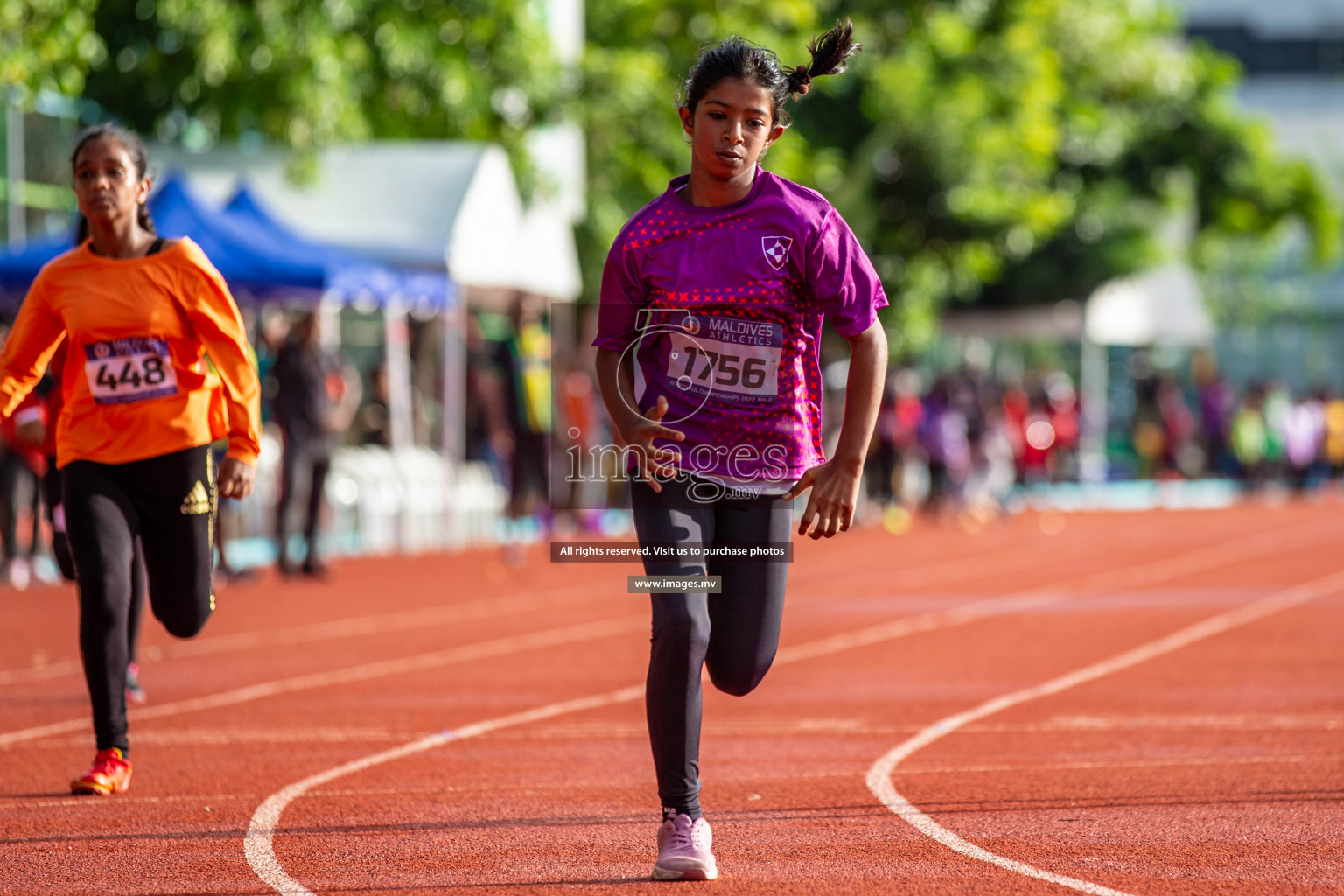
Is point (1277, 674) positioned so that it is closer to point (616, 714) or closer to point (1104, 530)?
point (616, 714)

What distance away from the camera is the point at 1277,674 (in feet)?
34.6

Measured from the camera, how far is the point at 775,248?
527cm

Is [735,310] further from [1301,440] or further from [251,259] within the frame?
[1301,440]

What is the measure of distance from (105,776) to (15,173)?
14.8m

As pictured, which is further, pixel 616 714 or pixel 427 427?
pixel 427 427

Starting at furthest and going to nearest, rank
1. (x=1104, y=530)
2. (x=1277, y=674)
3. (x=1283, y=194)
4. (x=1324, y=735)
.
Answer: (x=1283, y=194)
(x=1104, y=530)
(x=1277, y=674)
(x=1324, y=735)

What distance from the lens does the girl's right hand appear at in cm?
529

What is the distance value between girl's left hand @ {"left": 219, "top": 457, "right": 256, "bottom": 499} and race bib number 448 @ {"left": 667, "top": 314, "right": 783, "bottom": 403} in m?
1.96

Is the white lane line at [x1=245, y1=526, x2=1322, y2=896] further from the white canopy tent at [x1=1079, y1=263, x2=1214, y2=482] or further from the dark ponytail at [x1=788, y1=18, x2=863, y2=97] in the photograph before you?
the white canopy tent at [x1=1079, y1=263, x2=1214, y2=482]

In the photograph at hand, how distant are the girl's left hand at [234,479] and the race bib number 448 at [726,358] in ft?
6.44

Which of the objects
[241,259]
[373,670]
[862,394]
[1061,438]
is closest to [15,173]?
[241,259]

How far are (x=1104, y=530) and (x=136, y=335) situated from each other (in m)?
20.5

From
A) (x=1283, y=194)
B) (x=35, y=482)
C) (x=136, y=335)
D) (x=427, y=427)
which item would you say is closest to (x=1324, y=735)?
(x=136, y=335)

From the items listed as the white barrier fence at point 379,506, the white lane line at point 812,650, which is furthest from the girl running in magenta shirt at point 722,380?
the white barrier fence at point 379,506
